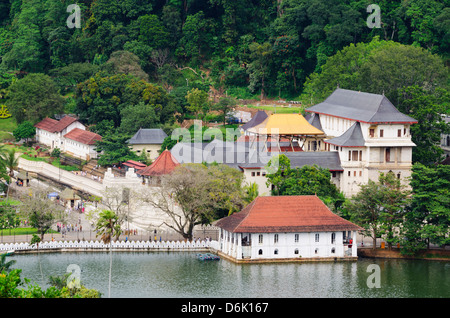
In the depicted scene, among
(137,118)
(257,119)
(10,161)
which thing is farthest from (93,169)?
(257,119)

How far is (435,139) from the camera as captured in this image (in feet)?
281

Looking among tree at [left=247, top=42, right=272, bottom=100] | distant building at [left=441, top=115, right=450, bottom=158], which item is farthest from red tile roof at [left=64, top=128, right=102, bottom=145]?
distant building at [left=441, top=115, right=450, bottom=158]

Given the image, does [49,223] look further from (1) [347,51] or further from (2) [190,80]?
(2) [190,80]

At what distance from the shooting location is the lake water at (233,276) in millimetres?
62875


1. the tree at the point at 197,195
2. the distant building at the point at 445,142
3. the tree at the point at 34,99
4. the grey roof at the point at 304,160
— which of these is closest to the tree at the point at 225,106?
the tree at the point at 34,99

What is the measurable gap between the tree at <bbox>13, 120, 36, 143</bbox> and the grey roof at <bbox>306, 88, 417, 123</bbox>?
31.3m

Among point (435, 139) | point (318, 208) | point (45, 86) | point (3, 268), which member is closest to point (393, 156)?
point (435, 139)

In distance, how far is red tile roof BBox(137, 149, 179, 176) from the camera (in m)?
82.3

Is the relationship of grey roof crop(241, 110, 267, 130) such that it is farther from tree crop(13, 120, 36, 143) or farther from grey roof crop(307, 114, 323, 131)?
tree crop(13, 120, 36, 143)

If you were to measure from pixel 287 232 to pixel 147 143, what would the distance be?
30271 mm

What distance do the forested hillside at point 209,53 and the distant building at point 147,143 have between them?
2565 mm

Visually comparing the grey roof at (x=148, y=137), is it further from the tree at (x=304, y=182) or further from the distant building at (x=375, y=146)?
the tree at (x=304, y=182)

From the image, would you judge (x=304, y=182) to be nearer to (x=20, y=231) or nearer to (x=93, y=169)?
(x=20, y=231)
